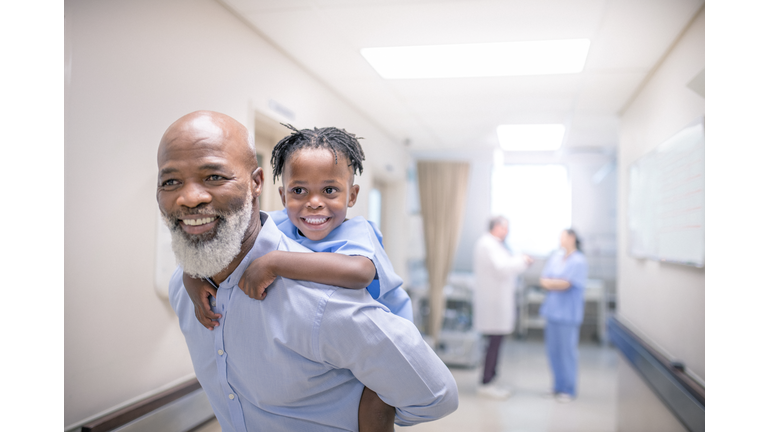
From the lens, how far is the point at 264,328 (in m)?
0.84

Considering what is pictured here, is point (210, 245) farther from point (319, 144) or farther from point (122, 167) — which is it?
point (122, 167)

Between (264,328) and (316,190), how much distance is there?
31cm

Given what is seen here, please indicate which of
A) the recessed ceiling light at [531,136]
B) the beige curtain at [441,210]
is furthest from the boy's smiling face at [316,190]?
the beige curtain at [441,210]

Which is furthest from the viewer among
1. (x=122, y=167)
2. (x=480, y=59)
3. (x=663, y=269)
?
(x=480, y=59)

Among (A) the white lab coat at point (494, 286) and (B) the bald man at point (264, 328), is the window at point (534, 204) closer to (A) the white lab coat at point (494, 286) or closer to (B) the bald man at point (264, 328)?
(A) the white lab coat at point (494, 286)

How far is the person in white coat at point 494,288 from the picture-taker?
13.6 feet

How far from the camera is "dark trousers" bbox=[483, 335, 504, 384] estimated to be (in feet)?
13.3

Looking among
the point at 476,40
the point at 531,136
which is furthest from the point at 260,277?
the point at 531,136

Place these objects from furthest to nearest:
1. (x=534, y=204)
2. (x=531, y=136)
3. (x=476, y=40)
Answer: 1. (x=534, y=204)
2. (x=531, y=136)
3. (x=476, y=40)

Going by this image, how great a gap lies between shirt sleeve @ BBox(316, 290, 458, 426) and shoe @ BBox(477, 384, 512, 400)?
10.8ft

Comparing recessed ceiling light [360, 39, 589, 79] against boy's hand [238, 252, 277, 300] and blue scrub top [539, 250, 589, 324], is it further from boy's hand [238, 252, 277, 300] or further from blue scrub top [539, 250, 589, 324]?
boy's hand [238, 252, 277, 300]

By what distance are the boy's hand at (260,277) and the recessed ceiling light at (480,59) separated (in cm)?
202
